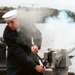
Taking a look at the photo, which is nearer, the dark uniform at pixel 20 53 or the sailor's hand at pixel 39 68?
the sailor's hand at pixel 39 68

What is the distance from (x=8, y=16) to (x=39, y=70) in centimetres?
82

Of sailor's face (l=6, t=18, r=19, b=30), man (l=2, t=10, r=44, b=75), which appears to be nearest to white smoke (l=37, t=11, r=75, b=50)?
man (l=2, t=10, r=44, b=75)

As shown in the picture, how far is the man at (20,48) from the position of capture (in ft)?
14.4

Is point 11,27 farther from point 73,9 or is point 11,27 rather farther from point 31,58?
point 73,9

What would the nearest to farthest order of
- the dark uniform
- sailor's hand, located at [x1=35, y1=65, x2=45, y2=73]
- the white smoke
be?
1. sailor's hand, located at [x1=35, y1=65, x2=45, y2=73]
2. the dark uniform
3. the white smoke

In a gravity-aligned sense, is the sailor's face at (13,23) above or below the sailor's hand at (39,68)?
above

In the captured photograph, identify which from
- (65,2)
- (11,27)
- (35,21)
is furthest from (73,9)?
(11,27)

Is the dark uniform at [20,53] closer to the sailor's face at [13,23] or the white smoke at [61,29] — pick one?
the sailor's face at [13,23]

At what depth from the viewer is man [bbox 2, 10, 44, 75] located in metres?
4.40

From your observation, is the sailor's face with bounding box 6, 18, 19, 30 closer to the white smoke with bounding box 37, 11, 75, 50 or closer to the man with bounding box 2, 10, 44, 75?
the man with bounding box 2, 10, 44, 75

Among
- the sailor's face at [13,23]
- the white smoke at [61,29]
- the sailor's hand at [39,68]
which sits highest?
the sailor's face at [13,23]

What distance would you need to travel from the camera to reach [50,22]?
17.9 ft

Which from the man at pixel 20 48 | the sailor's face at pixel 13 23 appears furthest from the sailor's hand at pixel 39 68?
the sailor's face at pixel 13 23

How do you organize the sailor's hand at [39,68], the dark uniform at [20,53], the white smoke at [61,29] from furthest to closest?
the white smoke at [61,29]
the dark uniform at [20,53]
the sailor's hand at [39,68]
